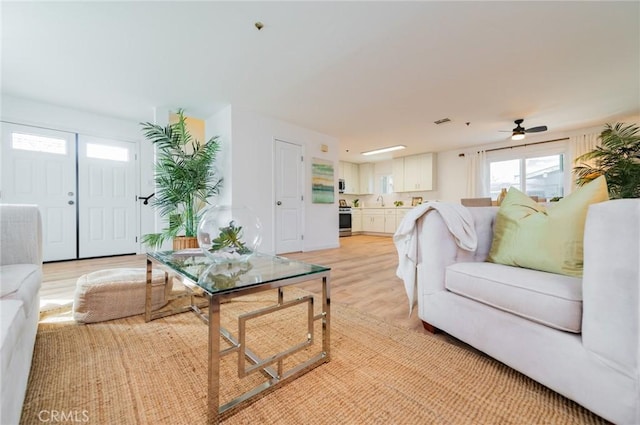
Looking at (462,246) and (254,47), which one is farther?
(254,47)

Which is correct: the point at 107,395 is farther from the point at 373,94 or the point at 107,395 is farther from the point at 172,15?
the point at 373,94

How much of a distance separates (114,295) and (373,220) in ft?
22.1

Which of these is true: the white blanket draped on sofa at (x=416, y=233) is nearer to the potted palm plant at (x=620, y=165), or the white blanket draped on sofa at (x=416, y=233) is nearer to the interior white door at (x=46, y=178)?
the potted palm plant at (x=620, y=165)

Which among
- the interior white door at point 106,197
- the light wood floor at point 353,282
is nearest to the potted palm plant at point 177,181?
the light wood floor at point 353,282

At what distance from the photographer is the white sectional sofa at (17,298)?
0.67 metres

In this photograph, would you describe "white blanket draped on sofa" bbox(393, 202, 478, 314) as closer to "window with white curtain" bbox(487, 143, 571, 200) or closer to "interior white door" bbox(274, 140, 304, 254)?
"interior white door" bbox(274, 140, 304, 254)

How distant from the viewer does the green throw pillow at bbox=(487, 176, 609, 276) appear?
113 centimetres

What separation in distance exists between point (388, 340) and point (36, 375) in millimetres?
1669

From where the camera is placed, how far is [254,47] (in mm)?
2395


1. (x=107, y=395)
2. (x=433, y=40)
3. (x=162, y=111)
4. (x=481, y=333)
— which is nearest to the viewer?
(x=107, y=395)

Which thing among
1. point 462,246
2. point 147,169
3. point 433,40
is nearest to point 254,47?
point 433,40

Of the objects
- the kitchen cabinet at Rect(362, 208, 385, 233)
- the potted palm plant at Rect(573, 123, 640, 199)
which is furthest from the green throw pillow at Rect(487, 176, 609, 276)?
the kitchen cabinet at Rect(362, 208, 385, 233)

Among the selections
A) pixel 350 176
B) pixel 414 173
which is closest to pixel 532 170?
pixel 414 173

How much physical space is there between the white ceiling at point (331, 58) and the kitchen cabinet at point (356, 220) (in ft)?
13.1
